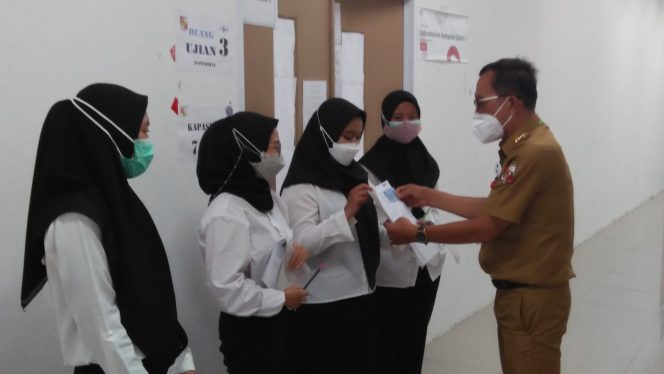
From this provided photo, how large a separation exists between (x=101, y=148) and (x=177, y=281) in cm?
98

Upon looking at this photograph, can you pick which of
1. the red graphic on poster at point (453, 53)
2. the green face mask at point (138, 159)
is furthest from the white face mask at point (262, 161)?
the red graphic on poster at point (453, 53)

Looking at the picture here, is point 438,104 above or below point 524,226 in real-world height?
above

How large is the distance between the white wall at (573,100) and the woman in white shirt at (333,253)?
5.27 ft

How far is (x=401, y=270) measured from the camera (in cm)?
275

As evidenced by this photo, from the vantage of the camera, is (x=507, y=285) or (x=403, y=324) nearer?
(x=507, y=285)

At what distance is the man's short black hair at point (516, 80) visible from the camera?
2.31 meters

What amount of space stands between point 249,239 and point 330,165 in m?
0.54

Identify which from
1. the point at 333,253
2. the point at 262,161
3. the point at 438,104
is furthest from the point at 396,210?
the point at 438,104

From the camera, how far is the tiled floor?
3.74 m

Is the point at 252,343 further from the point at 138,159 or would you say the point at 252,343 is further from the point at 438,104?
the point at 438,104

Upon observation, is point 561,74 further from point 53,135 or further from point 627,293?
point 53,135

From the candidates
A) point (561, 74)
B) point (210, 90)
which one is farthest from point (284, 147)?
point (561, 74)

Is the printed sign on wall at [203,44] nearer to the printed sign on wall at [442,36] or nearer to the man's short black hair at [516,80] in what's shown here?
the man's short black hair at [516,80]

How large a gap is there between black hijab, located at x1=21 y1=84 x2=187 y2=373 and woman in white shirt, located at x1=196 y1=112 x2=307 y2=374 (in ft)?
1.13
